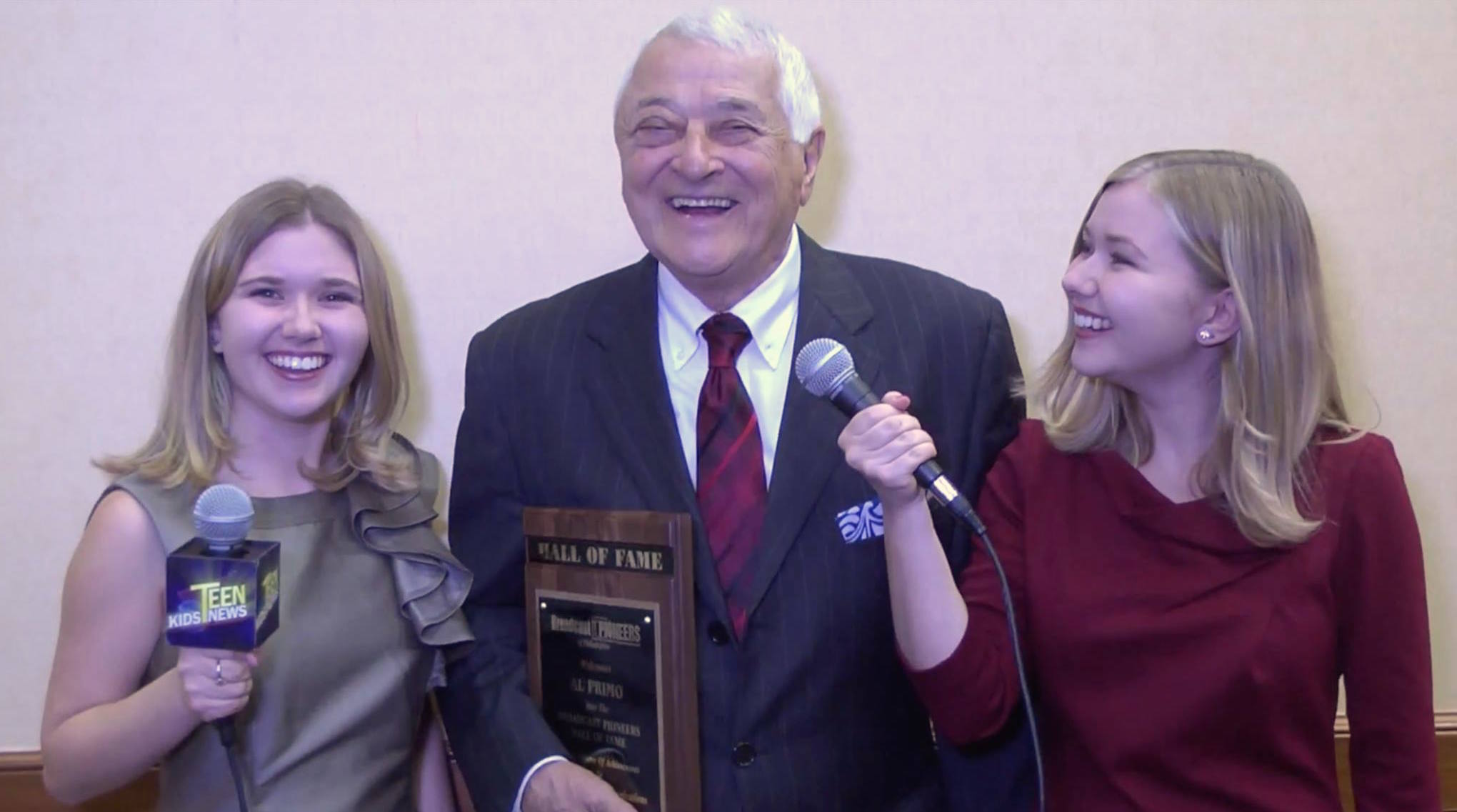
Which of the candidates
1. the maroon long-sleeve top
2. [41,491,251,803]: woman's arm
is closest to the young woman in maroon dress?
the maroon long-sleeve top

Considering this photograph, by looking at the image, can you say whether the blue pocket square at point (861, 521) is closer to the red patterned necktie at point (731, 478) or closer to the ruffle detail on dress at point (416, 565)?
the red patterned necktie at point (731, 478)

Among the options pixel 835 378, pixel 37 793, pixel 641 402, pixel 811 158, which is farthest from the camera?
pixel 37 793

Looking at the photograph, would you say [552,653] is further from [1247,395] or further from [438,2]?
[438,2]

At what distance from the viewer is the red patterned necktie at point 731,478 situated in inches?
63.6

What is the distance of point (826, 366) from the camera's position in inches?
53.0

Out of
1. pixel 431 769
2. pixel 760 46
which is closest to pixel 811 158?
pixel 760 46

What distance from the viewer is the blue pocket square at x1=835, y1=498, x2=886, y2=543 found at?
1627 mm

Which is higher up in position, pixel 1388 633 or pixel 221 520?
pixel 221 520

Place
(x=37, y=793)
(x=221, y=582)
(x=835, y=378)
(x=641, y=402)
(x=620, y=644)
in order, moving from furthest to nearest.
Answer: (x=37, y=793)
(x=641, y=402)
(x=620, y=644)
(x=835, y=378)
(x=221, y=582)

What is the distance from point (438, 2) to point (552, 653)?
1.14 metres

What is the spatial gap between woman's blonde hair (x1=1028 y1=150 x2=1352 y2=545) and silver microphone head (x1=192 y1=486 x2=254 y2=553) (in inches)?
45.2

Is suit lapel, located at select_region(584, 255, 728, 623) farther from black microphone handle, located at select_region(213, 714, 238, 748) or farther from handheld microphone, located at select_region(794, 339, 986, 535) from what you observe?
black microphone handle, located at select_region(213, 714, 238, 748)

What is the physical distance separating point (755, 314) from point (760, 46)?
1.20 ft

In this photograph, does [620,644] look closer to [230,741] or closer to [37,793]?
[230,741]
